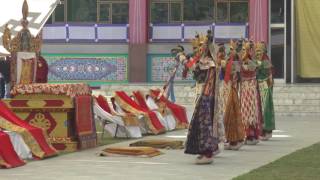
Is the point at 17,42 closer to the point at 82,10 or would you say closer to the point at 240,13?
the point at 240,13

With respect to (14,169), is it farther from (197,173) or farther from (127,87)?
(127,87)

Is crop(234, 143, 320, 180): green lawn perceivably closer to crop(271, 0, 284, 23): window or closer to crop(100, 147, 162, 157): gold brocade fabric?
crop(100, 147, 162, 157): gold brocade fabric

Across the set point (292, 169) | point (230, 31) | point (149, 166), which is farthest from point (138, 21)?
point (292, 169)

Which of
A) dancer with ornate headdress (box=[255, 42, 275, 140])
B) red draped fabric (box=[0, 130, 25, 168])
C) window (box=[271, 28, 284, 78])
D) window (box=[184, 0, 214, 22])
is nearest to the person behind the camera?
red draped fabric (box=[0, 130, 25, 168])

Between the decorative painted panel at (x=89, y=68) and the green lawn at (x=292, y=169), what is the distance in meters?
20.6

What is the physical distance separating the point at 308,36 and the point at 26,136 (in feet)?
69.2

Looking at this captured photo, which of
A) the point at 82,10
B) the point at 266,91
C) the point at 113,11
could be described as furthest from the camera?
the point at 82,10

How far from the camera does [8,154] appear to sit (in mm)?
11828

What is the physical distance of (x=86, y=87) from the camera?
15.4 m

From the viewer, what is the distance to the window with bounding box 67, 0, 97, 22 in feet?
115

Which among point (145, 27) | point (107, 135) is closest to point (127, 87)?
point (145, 27)

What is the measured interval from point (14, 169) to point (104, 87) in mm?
A: 19725

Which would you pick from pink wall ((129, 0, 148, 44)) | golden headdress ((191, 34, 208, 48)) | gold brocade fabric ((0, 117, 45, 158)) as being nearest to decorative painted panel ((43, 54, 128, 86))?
pink wall ((129, 0, 148, 44))

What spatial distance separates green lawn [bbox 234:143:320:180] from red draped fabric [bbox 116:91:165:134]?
561 cm
